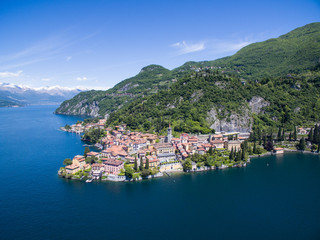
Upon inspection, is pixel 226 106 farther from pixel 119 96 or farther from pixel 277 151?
pixel 119 96

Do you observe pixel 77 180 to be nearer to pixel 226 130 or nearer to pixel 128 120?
pixel 128 120

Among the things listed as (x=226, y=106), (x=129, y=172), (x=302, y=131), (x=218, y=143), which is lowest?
(x=129, y=172)

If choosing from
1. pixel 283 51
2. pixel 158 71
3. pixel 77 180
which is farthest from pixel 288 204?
pixel 158 71

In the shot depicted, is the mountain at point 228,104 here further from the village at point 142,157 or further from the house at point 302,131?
the village at point 142,157

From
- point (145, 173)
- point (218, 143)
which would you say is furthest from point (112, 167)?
point (218, 143)

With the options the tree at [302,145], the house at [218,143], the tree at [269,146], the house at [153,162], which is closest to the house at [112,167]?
the house at [153,162]

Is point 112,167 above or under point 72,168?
above
